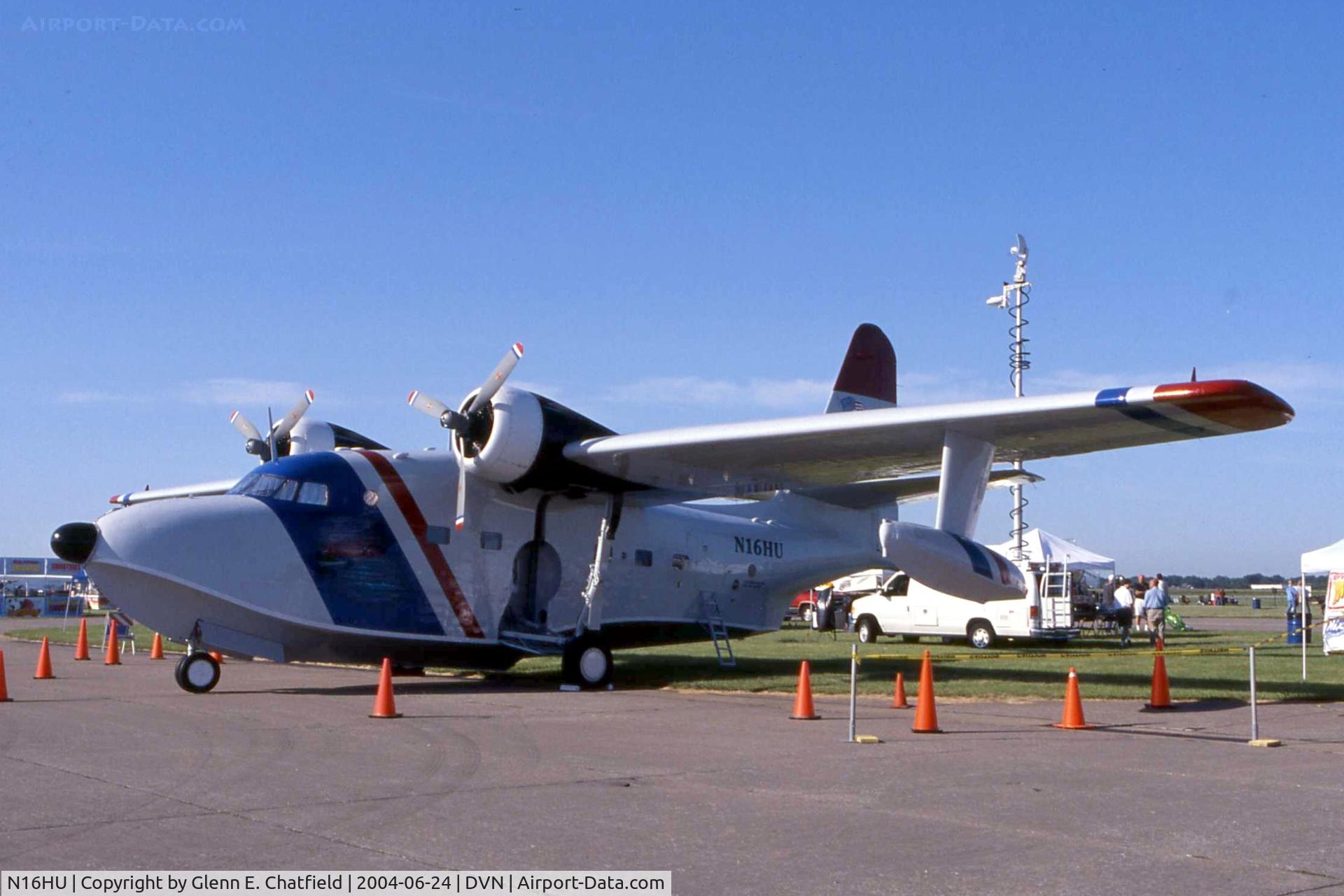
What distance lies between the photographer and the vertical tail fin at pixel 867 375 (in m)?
22.0

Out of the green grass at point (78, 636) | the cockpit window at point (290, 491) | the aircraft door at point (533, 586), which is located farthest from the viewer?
the green grass at point (78, 636)

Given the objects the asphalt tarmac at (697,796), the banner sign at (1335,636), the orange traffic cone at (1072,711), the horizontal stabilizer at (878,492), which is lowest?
the asphalt tarmac at (697,796)

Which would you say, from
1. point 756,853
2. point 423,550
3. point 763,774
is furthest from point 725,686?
point 756,853

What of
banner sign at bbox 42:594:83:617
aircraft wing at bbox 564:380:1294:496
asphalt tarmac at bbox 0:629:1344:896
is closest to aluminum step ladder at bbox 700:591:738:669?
aircraft wing at bbox 564:380:1294:496

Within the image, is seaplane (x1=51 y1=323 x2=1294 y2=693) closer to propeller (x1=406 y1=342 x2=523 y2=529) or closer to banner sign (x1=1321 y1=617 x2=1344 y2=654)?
propeller (x1=406 y1=342 x2=523 y2=529)

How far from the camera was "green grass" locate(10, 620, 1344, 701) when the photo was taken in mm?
17031

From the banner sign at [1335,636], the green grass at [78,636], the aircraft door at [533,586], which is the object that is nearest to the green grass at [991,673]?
the banner sign at [1335,636]

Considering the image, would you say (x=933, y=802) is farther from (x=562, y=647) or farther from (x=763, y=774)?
(x=562, y=647)

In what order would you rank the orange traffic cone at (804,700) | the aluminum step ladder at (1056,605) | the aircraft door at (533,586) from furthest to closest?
the aluminum step ladder at (1056,605) < the aircraft door at (533,586) < the orange traffic cone at (804,700)

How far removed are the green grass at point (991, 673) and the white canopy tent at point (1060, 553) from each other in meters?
12.3

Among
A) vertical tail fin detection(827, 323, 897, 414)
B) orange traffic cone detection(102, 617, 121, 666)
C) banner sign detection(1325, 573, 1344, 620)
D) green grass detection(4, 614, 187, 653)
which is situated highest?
vertical tail fin detection(827, 323, 897, 414)

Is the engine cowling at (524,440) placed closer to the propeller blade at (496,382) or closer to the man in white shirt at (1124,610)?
the propeller blade at (496,382)

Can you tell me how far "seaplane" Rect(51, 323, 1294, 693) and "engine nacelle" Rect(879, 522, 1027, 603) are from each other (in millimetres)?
31

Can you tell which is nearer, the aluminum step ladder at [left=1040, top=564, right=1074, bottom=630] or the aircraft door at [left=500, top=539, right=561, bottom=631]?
the aircraft door at [left=500, top=539, right=561, bottom=631]
